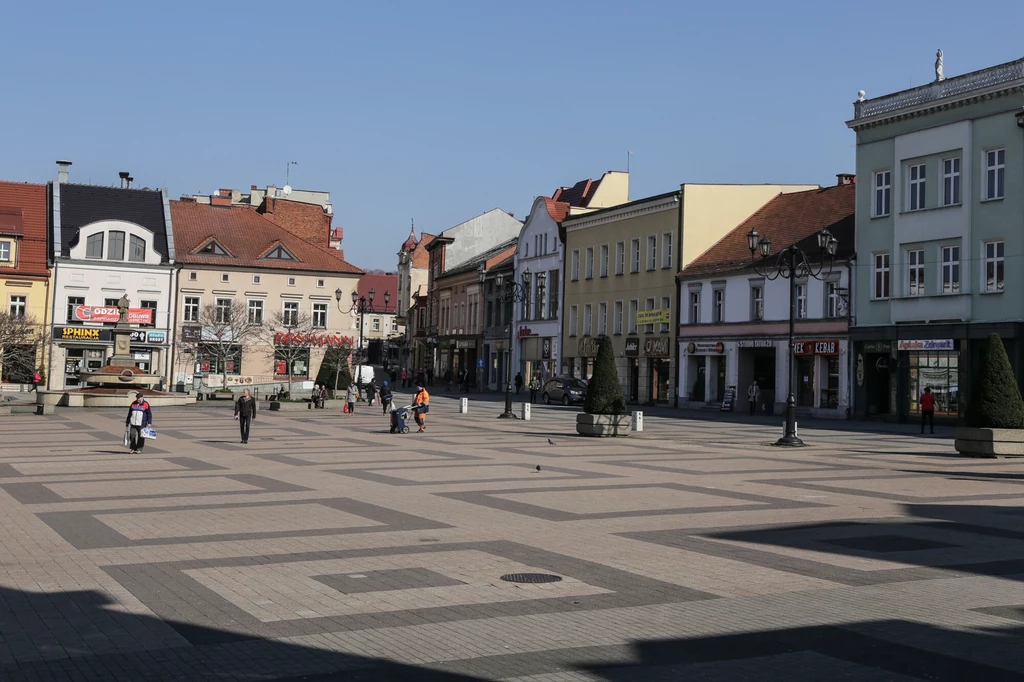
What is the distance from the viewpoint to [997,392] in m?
28.2

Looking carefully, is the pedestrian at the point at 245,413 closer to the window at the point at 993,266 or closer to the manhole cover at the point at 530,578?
the manhole cover at the point at 530,578

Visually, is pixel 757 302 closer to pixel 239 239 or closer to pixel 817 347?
pixel 817 347

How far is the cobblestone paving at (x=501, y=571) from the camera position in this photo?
7.81m

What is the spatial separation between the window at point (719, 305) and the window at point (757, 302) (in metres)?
2.38

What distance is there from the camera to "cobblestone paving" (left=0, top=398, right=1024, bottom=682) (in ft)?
25.6

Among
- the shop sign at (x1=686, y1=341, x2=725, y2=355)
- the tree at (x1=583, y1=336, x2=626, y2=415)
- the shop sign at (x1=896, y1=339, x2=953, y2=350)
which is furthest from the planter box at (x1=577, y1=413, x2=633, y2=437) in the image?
the shop sign at (x1=686, y1=341, x2=725, y2=355)

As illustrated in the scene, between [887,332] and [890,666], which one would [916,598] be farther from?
[887,332]

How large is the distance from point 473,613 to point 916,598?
3.91 metres

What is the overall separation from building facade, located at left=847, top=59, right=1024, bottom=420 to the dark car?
1580 centimetres

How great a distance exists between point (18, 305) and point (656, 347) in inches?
1432

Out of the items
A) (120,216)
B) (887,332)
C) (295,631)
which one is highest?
(120,216)

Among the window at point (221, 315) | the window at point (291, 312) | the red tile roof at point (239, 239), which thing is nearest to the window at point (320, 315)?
the window at point (291, 312)

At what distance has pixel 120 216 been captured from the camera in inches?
2825

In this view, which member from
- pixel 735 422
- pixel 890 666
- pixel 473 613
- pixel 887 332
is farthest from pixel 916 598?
pixel 887 332
